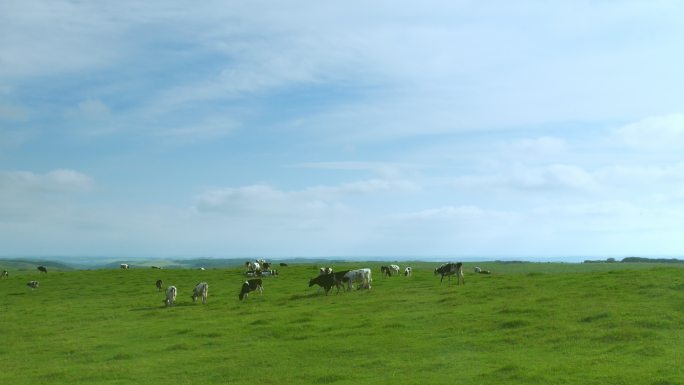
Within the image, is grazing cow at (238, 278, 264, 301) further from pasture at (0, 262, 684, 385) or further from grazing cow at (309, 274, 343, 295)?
grazing cow at (309, 274, 343, 295)

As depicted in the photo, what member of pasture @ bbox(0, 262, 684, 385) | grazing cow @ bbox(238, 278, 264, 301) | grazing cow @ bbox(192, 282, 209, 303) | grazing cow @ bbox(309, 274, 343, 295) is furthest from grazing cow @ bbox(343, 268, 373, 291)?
grazing cow @ bbox(192, 282, 209, 303)

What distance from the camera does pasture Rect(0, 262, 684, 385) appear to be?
18.2m

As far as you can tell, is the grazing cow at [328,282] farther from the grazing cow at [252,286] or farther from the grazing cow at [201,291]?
the grazing cow at [201,291]

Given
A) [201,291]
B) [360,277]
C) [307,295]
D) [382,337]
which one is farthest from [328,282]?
[382,337]

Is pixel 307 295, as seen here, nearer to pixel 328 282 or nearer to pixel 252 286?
pixel 328 282

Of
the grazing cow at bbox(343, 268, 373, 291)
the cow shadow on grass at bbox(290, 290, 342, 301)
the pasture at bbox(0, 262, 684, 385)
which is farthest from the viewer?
the grazing cow at bbox(343, 268, 373, 291)

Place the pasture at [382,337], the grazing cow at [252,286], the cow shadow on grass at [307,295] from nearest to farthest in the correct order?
the pasture at [382,337], the cow shadow on grass at [307,295], the grazing cow at [252,286]

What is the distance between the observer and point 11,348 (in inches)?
1057

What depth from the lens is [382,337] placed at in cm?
2350

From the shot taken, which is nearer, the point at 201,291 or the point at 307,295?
the point at 307,295

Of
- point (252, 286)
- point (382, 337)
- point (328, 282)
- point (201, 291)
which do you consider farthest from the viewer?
point (252, 286)

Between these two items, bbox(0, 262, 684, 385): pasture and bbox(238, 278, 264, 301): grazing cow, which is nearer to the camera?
bbox(0, 262, 684, 385): pasture

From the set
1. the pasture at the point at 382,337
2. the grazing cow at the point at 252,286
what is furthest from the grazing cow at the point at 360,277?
the grazing cow at the point at 252,286

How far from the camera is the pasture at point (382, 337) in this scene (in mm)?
18188
